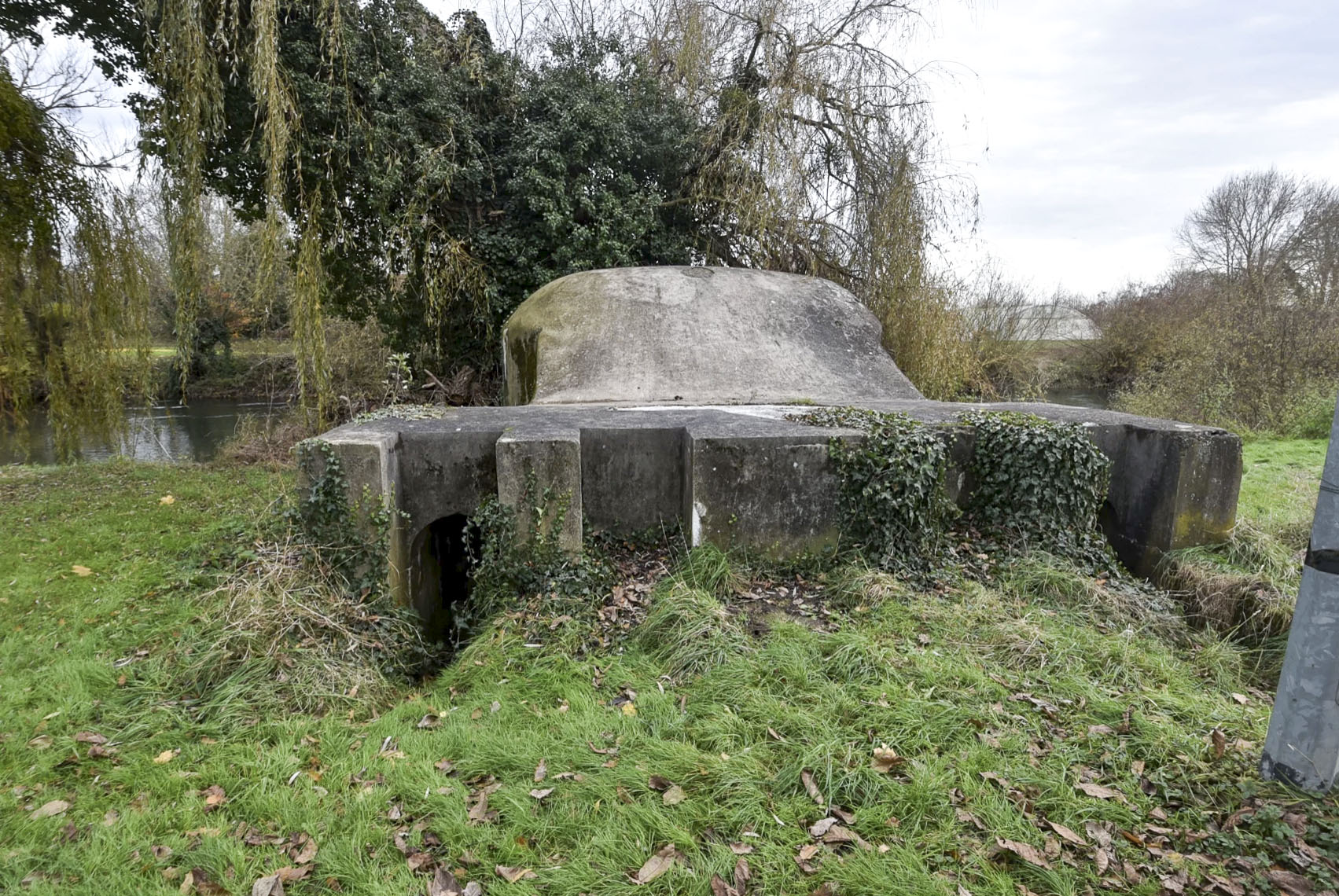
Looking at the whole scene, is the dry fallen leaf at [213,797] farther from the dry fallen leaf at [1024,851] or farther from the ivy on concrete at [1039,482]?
the ivy on concrete at [1039,482]

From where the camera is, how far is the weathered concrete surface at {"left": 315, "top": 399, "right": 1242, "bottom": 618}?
435 centimetres

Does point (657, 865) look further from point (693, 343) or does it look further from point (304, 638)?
point (693, 343)

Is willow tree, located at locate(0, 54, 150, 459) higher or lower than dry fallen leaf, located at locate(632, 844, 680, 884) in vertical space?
higher

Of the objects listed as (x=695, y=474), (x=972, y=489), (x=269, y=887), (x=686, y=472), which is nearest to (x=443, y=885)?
(x=269, y=887)

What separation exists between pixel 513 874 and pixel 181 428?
65.6 ft

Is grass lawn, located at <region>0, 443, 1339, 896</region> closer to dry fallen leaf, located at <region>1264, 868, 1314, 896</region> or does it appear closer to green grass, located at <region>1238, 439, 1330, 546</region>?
dry fallen leaf, located at <region>1264, 868, 1314, 896</region>

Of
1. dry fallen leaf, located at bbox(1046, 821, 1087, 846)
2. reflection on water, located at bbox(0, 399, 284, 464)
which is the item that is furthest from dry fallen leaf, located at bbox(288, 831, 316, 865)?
reflection on water, located at bbox(0, 399, 284, 464)

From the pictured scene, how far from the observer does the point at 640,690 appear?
3.35 m

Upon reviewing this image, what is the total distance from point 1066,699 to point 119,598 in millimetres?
Answer: 5577

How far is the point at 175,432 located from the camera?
490 inches

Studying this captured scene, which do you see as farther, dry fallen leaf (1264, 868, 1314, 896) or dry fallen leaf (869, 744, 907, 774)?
dry fallen leaf (869, 744, 907, 774)

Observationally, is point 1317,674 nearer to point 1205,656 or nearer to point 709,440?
point 1205,656

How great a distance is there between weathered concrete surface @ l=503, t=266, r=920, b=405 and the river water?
5.57 meters

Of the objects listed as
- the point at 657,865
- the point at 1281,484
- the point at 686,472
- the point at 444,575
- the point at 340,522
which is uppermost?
the point at 686,472
